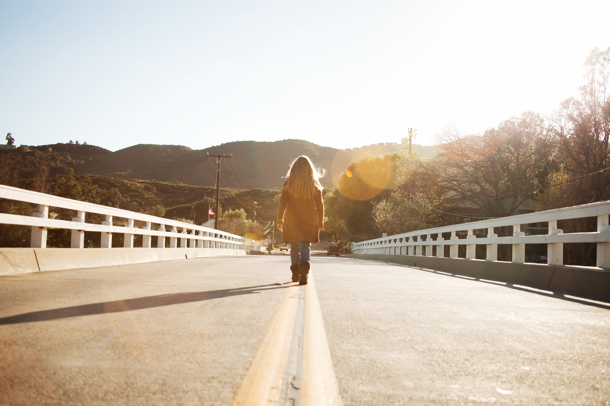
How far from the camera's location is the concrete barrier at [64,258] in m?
6.69

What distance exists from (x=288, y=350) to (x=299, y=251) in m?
4.46

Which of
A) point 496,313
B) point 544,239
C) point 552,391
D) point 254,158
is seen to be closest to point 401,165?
point 544,239

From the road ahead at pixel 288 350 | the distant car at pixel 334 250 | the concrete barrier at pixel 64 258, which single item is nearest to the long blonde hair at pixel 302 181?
the road ahead at pixel 288 350

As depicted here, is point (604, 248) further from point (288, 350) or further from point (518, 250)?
point (288, 350)

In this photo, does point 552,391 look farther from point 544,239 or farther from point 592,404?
point 544,239

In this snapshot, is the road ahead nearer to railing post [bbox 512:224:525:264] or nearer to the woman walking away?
the woman walking away

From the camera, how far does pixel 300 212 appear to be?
7.43m

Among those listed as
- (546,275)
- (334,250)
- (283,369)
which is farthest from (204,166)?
(283,369)

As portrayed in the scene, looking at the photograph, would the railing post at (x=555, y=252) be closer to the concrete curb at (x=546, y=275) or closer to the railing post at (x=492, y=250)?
the concrete curb at (x=546, y=275)

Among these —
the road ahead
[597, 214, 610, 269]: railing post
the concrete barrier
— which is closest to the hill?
the concrete barrier

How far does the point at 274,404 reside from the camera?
1.96 meters

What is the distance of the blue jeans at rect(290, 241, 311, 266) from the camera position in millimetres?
7250

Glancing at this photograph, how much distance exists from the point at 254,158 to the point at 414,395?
19081 cm

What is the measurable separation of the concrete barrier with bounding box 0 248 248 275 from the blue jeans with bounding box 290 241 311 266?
12.6 ft
